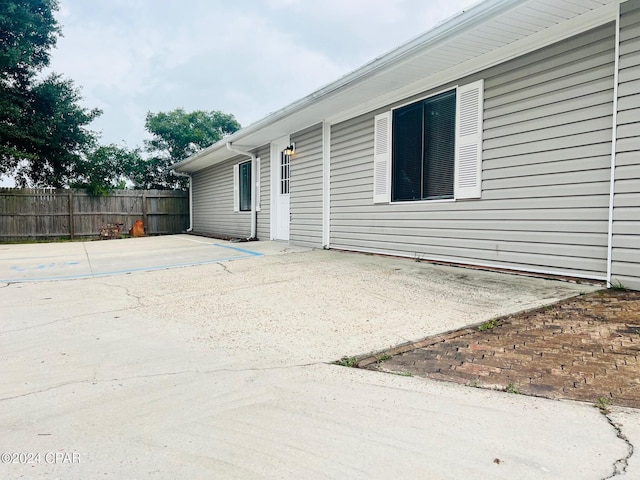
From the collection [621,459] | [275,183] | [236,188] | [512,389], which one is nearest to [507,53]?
[512,389]

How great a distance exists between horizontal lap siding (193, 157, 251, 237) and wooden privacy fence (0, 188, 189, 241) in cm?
104

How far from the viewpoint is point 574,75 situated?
4281 millimetres

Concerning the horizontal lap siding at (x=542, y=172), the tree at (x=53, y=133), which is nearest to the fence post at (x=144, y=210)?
the tree at (x=53, y=133)

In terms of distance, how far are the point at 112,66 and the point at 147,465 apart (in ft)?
78.0

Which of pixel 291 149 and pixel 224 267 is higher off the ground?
pixel 291 149

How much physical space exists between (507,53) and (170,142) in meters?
16.7

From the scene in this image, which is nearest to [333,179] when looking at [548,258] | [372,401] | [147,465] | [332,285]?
[332,285]

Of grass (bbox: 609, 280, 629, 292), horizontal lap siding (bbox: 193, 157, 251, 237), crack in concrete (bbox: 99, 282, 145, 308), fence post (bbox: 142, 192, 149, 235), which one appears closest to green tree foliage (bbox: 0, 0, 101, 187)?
fence post (bbox: 142, 192, 149, 235)

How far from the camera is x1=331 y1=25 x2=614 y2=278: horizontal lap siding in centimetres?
411

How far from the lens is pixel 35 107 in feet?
46.1

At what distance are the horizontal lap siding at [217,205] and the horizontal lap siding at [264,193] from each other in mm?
763

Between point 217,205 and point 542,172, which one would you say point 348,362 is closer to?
point 542,172

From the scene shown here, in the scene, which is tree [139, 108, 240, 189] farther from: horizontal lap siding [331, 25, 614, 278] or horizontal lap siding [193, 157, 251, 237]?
horizontal lap siding [331, 25, 614, 278]

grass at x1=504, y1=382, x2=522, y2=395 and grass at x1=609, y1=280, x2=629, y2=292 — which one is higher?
grass at x1=609, y1=280, x2=629, y2=292
